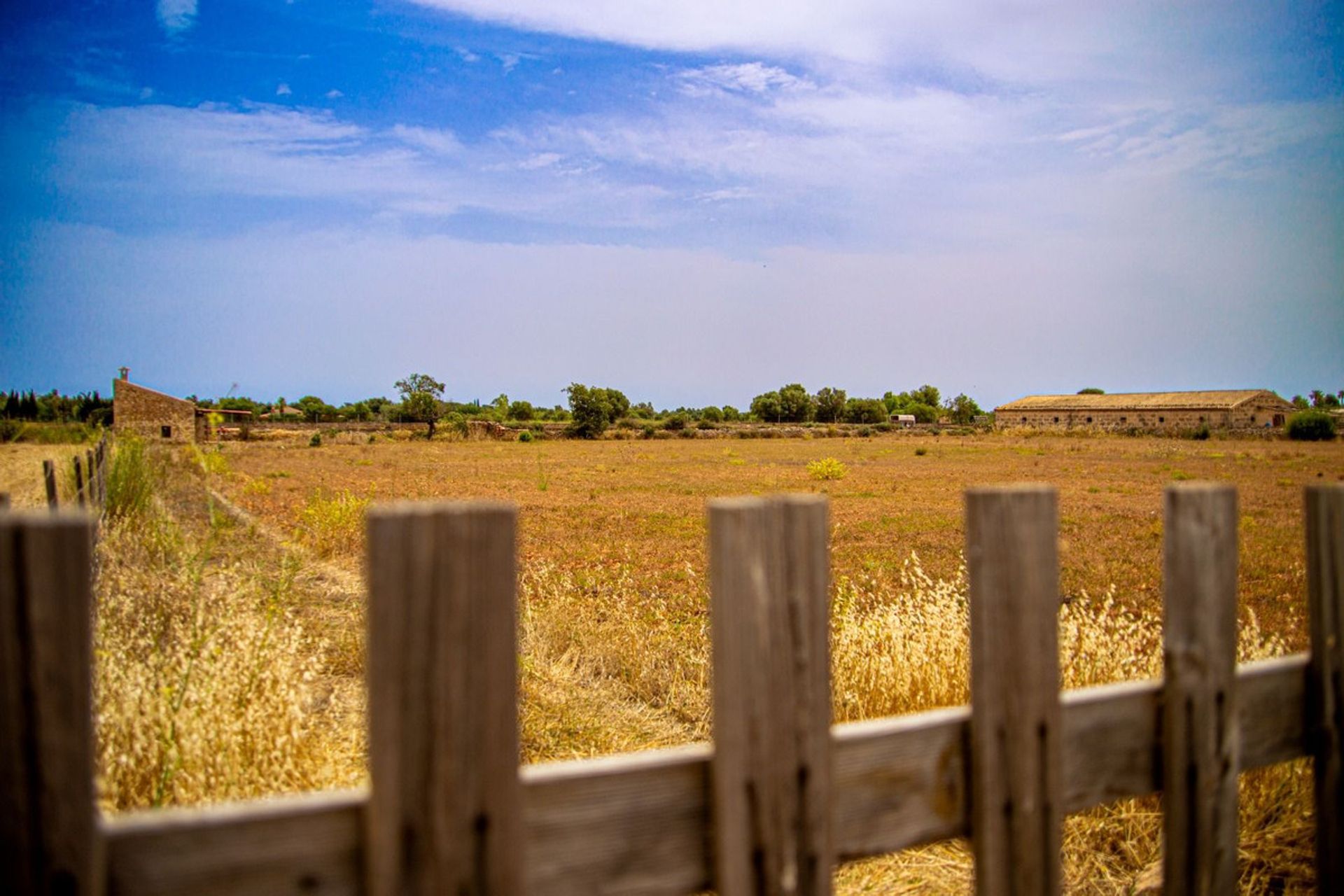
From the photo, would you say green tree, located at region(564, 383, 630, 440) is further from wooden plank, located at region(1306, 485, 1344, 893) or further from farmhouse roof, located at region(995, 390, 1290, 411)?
wooden plank, located at region(1306, 485, 1344, 893)

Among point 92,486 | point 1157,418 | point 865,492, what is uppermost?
point 1157,418

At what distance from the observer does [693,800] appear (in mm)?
1152

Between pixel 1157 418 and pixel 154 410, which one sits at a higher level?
pixel 154 410

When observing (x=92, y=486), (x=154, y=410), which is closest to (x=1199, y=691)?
(x=92, y=486)

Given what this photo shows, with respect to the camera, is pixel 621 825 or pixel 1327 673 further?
pixel 1327 673

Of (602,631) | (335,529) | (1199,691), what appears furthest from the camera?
(335,529)

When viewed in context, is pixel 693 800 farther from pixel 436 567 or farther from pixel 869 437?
pixel 869 437

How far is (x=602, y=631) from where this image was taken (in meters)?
6.30

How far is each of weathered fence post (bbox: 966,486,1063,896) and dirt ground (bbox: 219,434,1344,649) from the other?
23.8 ft

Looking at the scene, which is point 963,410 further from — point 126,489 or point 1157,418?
point 126,489

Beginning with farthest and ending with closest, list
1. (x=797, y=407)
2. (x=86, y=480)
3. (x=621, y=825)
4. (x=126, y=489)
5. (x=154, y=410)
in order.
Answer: (x=797, y=407) < (x=154, y=410) < (x=126, y=489) < (x=86, y=480) < (x=621, y=825)

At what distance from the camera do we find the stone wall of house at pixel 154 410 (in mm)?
47906

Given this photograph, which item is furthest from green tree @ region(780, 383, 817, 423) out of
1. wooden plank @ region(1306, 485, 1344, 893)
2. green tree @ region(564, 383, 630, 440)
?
wooden plank @ region(1306, 485, 1344, 893)

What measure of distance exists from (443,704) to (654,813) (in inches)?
13.7
